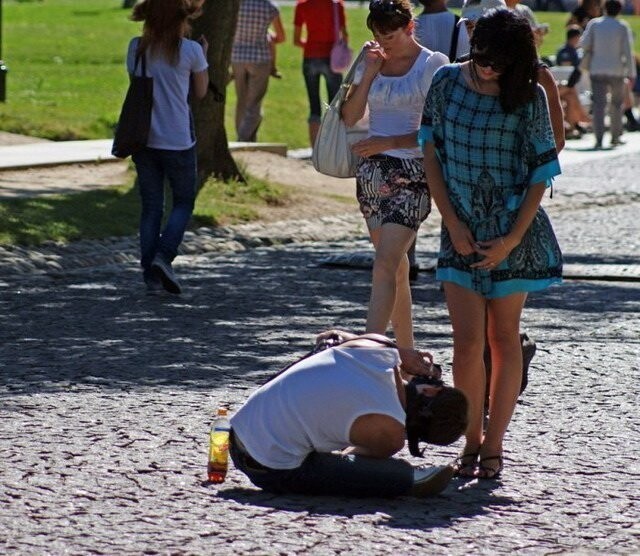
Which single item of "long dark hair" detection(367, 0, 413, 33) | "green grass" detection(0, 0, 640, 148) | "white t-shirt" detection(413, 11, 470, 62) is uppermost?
"long dark hair" detection(367, 0, 413, 33)

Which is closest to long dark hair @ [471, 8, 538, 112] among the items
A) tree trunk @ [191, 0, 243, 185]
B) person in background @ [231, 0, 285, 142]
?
tree trunk @ [191, 0, 243, 185]

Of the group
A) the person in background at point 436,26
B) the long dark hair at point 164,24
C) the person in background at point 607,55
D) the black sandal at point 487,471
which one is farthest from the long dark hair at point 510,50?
the person in background at point 607,55

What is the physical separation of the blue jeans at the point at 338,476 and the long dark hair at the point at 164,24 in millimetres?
4773

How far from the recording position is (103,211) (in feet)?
43.1

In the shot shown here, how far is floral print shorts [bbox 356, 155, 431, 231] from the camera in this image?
25.0 ft

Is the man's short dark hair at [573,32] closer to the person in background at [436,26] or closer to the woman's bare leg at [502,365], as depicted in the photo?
the person in background at [436,26]

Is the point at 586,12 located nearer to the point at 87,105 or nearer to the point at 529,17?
the point at 87,105

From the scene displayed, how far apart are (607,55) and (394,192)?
15441mm

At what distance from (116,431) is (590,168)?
545 inches

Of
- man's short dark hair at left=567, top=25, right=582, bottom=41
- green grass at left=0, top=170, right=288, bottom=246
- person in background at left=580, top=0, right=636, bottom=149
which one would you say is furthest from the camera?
man's short dark hair at left=567, top=25, right=582, bottom=41

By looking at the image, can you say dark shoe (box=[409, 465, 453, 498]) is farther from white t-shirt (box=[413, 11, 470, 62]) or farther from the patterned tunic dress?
white t-shirt (box=[413, 11, 470, 62])

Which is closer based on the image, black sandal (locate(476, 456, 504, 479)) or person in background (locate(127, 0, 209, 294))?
black sandal (locate(476, 456, 504, 479))

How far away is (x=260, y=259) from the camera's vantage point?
12.1m

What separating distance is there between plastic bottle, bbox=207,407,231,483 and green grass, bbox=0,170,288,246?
5.86 metres
